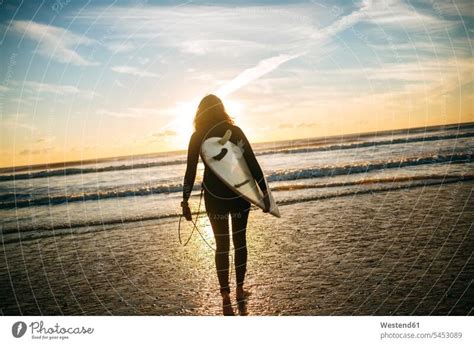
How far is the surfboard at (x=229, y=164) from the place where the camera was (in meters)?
4.12

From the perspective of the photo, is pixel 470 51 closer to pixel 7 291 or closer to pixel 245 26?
pixel 245 26

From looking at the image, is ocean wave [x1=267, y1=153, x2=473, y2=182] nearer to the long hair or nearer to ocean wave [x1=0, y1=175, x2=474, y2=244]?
ocean wave [x1=0, y1=175, x2=474, y2=244]

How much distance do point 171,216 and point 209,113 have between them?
13.3ft

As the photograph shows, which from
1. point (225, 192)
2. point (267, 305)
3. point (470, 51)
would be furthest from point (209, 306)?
point (470, 51)

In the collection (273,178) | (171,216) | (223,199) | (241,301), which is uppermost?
(223,199)

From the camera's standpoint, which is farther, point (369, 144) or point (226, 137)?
point (369, 144)

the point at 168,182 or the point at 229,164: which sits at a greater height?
the point at 229,164

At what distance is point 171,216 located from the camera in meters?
7.83

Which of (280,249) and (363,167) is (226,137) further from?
(363,167)

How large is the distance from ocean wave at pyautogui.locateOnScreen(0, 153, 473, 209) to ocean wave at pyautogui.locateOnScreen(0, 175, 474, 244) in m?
1.67

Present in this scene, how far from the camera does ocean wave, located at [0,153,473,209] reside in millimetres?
10219

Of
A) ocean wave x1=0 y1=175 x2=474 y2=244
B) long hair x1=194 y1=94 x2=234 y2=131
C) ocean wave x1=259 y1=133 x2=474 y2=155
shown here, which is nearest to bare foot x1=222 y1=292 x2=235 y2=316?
long hair x1=194 y1=94 x2=234 y2=131

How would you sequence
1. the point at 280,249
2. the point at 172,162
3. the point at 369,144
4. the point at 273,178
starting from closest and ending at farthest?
1. the point at 280,249
2. the point at 273,178
3. the point at 172,162
4. the point at 369,144
